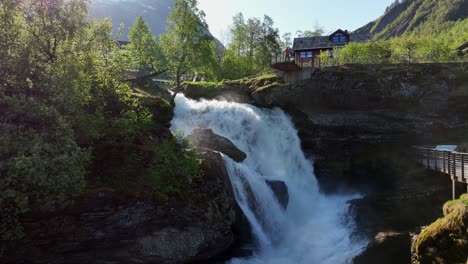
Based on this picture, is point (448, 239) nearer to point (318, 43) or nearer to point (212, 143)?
point (212, 143)

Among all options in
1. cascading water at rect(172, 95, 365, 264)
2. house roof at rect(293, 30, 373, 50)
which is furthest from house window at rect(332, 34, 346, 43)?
cascading water at rect(172, 95, 365, 264)

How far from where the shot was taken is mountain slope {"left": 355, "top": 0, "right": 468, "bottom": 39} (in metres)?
114

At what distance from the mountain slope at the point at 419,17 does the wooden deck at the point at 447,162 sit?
97.7m

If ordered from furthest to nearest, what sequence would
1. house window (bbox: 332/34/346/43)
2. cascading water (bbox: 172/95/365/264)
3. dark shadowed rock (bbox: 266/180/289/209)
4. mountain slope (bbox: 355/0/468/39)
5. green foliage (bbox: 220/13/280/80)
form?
mountain slope (bbox: 355/0/468/39) → house window (bbox: 332/34/346/43) → green foliage (bbox: 220/13/280/80) → dark shadowed rock (bbox: 266/180/289/209) → cascading water (bbox: 172/95/365/264)

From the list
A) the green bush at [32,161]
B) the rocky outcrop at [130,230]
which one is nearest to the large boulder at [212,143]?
the rocky outcrop at [130,230]

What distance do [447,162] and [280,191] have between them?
11.5m

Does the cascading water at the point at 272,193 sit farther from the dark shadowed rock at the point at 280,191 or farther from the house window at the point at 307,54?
the house window at the point at 307,54

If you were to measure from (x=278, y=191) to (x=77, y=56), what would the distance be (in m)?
14.1

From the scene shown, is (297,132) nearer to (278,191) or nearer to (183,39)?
(278,191)

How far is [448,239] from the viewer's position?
1433 centimetres

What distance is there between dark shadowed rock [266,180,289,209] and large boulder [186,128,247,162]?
3274 mm

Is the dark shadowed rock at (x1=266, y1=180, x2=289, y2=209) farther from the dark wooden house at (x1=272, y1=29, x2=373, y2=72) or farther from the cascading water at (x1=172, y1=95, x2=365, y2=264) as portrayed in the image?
the dark wooden house at (x1=272, y1=29, x2=373, y2=72)

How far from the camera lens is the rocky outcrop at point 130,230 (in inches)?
567

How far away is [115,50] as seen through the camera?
2156 centimetres
